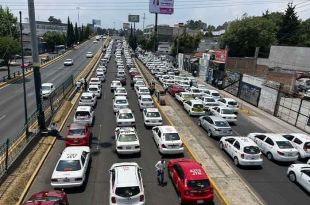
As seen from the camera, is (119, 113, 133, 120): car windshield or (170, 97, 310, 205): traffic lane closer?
(170, 97, 310, 205): traffic lane

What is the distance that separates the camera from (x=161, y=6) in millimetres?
96062

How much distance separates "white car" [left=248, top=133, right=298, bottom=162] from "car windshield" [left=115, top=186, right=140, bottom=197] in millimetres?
Answer: 11433

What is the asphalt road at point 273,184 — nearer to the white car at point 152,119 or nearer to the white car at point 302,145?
the white car at point 302,145

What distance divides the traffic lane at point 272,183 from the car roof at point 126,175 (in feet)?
22.7

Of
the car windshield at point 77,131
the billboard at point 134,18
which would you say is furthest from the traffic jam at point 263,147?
the billboard at point 134,18

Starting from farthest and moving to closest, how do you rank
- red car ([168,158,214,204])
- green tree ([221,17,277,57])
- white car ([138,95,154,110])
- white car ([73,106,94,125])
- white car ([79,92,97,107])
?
green tree ([221,17,277,57]) → white car ([138,95,154,110]) → white car ([79,92,97,107]) → white car ([73,106,94,125]) → red car ([168,158,214,204])

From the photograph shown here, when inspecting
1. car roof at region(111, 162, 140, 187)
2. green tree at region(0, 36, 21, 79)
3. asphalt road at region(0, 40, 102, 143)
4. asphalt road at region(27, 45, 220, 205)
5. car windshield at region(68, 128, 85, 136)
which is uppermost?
green tree at region(0, 36, 21, 79)

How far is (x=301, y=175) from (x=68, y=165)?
1289 cm

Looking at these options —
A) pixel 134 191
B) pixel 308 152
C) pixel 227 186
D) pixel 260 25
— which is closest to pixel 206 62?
pixel 260 25

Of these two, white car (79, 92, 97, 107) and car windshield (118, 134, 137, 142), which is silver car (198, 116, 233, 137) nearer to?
car windshield (118, 134, 137, 142)

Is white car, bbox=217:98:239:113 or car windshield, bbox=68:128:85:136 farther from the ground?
car windshield, bbox=68:128:85:136

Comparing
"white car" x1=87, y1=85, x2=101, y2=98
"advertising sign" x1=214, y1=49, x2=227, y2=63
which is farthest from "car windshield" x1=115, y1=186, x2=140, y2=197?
"advertising sign" x1=214, y1=49, x2=227, y2=63

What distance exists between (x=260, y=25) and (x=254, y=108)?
5175cm

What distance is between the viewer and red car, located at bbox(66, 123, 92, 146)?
883 inches
